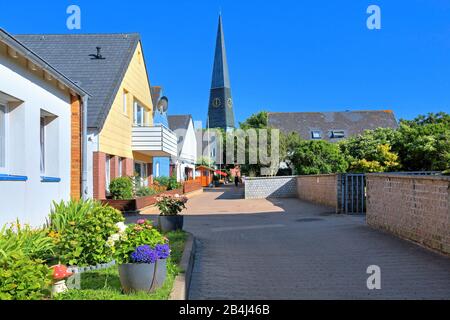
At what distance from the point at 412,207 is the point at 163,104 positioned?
23.5 metres

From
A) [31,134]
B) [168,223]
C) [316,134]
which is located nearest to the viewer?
[31,134]

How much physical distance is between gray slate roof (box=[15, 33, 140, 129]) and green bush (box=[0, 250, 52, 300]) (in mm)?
12529

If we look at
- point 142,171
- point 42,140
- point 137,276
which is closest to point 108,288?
point 137,276

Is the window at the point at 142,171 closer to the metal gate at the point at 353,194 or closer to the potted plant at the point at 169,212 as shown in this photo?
the metal gate at the point at 353,194

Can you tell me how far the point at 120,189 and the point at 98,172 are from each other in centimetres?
136

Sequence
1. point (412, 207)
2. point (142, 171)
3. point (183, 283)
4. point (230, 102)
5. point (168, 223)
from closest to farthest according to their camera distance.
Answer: point (183, 283) → point (412, 207) → point (168, 223) → point (142, 171) → point (230, 102)

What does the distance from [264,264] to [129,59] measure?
1517 centimetres

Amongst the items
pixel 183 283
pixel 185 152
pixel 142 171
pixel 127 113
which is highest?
pixel 127 113

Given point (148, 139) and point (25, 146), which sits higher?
point (148, 139)

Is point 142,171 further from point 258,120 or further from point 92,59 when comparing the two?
point 258,120

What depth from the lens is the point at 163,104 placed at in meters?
30.4

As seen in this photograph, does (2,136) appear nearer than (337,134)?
Yes

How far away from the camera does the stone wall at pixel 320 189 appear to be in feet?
58.6
